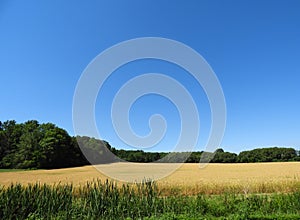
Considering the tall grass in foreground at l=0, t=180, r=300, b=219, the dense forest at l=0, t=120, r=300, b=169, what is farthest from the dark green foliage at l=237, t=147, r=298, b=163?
the tall grass in foreground at l=0, t=180, r=300, b=219

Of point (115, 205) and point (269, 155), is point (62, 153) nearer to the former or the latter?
point (269, 155)

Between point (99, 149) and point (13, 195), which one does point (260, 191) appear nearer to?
point (13, 195)

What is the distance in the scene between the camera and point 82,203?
36.8ft

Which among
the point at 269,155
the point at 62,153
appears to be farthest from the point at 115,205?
the point at 269,155

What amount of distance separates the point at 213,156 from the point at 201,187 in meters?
58.6

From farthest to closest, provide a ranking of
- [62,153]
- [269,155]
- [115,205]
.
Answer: [269,155] → [62,153] → [115,205]

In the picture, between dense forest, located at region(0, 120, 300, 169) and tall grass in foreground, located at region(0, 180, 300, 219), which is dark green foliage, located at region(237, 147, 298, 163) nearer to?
dense forest, located at region(0, 120, 300, 169)

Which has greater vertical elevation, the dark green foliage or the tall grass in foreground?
the dark green foliage

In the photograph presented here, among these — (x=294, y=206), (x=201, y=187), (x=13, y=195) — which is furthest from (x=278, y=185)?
(x=13, y=195)

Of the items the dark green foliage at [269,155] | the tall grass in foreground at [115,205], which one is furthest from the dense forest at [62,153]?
the tall grass in foreground at [115,205]

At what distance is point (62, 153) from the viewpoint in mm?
68875

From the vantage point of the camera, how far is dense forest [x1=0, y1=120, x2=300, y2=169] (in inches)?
2584

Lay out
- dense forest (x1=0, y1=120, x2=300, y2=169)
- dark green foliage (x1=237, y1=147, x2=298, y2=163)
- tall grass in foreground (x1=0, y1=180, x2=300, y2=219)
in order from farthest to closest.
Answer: dark green foliage (x1=237, y1=147, x2=298, y2=163) → dense forest (x1=0, y1=120, x2=300, y2=169) → tall grass in foreground (x1=0, y1=180, x2=300, y2=219)

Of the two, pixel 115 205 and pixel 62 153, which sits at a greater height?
pixel 62 153
